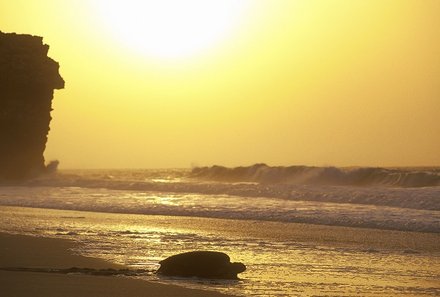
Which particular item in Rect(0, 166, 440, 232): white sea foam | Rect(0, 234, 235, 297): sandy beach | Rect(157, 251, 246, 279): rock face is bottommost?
Rect(0, 234, 235, 297): sandy beach

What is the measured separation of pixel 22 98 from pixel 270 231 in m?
45.6

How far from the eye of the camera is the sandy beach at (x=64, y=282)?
33.1 ft

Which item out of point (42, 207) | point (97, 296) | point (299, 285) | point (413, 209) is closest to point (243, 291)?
point (299, 285)

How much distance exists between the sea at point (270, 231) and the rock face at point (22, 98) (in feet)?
84.6

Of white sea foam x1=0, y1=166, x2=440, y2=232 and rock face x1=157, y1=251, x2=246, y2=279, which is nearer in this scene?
rock face x1=157, y1=251, x2=246, y2=279

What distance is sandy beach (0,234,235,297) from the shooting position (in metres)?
10.1

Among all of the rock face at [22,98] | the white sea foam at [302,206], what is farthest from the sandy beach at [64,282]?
the rock face at [22,98]

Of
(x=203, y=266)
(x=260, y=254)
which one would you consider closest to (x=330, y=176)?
(x=260, y=254)

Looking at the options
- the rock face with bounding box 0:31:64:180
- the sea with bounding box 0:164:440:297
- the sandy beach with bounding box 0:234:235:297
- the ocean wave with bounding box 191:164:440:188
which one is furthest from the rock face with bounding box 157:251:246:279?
the rock face with bounding box 0:31:64:180

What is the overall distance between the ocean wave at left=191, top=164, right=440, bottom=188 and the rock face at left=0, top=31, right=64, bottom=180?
48.2 feet

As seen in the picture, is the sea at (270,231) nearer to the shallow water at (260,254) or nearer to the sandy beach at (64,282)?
the shallow water at (260,254)

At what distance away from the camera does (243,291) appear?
10578 millimetres

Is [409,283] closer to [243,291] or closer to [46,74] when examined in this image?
[243,291]

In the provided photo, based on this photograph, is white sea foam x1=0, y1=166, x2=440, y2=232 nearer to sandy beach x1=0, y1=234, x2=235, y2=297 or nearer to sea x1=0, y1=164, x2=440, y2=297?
sea x1=0, y1=164, x2=440, y2=297
